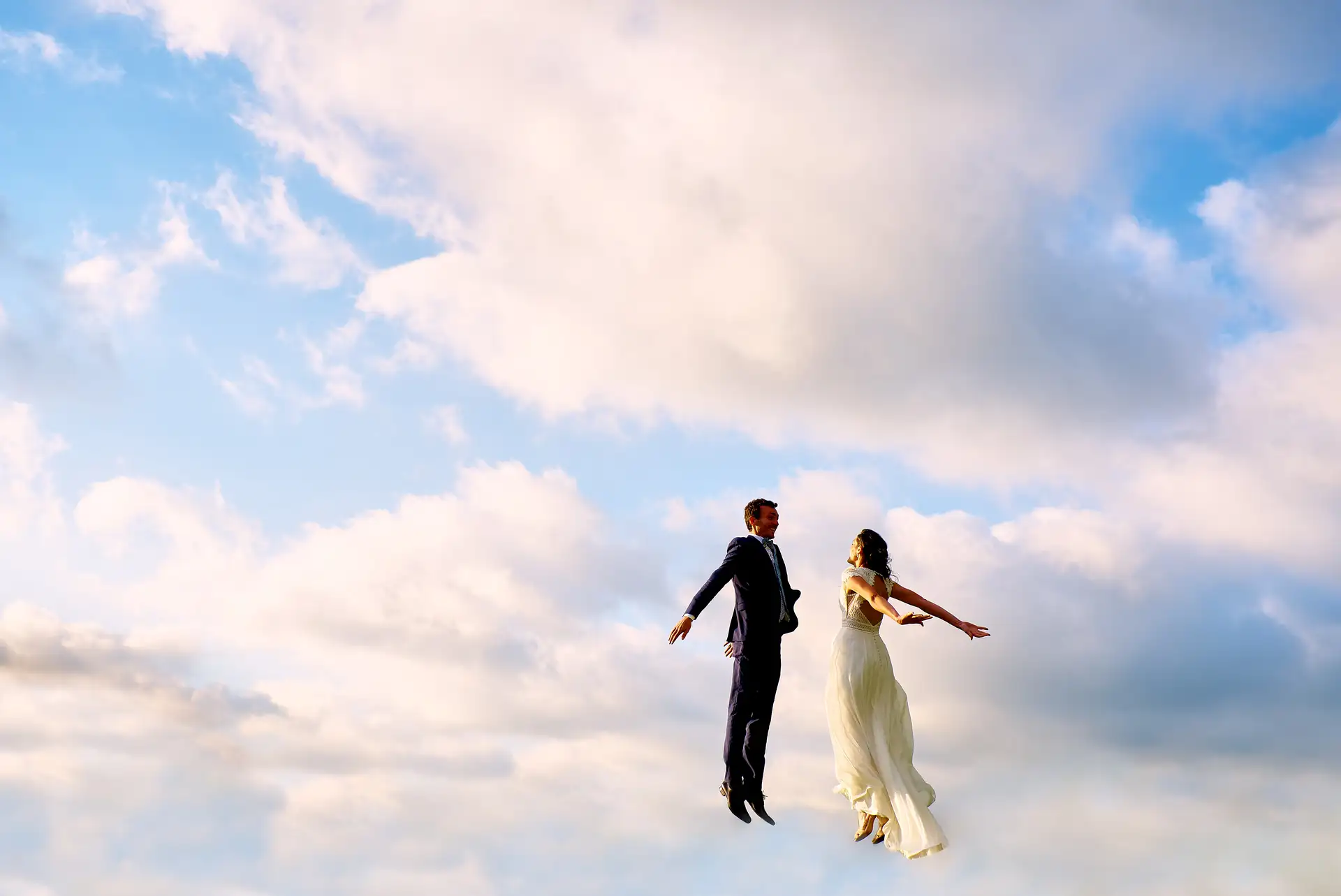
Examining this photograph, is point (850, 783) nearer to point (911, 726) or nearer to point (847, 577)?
point (911, 726)

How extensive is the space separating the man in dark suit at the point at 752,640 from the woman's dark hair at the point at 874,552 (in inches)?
57.5

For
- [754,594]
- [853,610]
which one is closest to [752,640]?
[754,594]

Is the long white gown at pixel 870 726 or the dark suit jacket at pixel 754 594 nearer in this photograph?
the long white gown at pixel 870 726

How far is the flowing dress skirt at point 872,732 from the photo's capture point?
16.4 meters

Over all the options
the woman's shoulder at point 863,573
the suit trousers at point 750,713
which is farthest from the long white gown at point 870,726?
the suit trousers at point 750,713

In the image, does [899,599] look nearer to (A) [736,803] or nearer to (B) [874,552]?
(B) [874,552]

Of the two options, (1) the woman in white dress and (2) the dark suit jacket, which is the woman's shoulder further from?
(2) the dark suit jacket

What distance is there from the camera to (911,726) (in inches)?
666

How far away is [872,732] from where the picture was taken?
16781 millimetres

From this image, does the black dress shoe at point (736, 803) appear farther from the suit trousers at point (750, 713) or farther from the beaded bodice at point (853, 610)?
the beaded bodice at point (853, 610)

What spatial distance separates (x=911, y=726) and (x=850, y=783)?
1.15 meters

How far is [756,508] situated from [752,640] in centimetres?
188

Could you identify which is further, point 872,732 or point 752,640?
point 752,640

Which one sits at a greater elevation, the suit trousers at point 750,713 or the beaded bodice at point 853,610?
the beaded bodice at point 853,610
